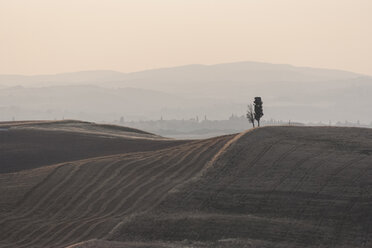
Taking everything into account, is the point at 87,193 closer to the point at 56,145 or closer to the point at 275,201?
the point at 275,201

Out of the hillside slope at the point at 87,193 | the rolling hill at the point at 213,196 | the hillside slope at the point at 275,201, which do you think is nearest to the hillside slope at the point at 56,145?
the hillside slope at the point at 87,193

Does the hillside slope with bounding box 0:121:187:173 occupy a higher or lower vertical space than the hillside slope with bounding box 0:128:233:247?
higher

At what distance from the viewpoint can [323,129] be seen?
74.7 metres

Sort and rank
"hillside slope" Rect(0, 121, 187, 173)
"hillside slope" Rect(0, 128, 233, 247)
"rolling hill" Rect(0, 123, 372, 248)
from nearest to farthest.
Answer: "rolling hill" Rect(0, 123, 372, 248), "hillside slope" Rect(0, 128, 233, 247), "hillside slope" Rect(0, 121, 187, 173)

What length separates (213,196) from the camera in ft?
182

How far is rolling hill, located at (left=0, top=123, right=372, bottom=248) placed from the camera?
159 feet

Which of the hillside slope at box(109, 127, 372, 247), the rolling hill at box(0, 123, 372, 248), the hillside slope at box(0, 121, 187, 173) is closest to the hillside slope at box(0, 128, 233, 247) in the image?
the rolling hill at box(0, 123, 372, 248)

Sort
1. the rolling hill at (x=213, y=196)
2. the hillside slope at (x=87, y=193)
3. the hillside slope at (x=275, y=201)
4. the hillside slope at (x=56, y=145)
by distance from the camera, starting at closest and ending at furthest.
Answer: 1. the hillside slope at (x=275, y=201)
2. the rolling hill at (x=213, y=196)
3. the hillside slope at (x=87, y=193)
4. the hillside slope at (x=56, y=145)

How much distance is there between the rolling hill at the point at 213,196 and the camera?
159 feet

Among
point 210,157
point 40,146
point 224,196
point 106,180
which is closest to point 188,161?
point 210,157

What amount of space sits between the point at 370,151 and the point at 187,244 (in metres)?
24.0

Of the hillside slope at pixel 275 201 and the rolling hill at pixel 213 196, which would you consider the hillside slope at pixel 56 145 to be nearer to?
the rolling hill at pixel 213 196

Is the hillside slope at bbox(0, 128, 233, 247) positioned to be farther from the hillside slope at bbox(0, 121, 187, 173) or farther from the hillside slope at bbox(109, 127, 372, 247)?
the hillside slope at bbox(0, 121, 187, 173)

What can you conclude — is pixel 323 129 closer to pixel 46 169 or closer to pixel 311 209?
pixel 311 209
